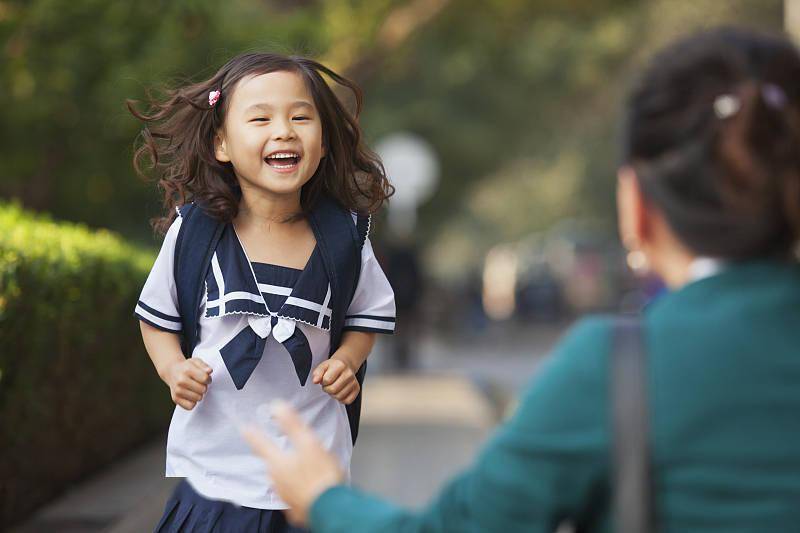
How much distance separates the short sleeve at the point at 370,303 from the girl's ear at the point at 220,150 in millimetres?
395

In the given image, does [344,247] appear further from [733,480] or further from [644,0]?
[644,0]

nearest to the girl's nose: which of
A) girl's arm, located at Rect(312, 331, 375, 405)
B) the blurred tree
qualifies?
girl's arm, located at Rect(312, 331, 375, 405)

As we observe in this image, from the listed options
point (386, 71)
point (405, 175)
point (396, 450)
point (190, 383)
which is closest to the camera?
point (190, 383)

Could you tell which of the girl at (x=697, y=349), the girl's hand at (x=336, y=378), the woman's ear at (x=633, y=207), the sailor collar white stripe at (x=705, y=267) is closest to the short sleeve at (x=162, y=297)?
the girl's hand at (x=336, y=378)

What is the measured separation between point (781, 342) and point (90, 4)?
853 centimetres

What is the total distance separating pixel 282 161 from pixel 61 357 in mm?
3142

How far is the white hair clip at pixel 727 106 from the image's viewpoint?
5.69 ft

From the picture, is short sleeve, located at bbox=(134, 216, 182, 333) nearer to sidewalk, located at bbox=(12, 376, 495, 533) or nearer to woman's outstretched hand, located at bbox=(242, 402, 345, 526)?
woman's outstretched hand, located at bbox=(242, 402, 345, 526)

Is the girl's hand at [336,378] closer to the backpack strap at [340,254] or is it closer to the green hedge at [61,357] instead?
the backpack strap at [340,254]

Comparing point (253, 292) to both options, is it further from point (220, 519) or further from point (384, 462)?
point (384, 462)

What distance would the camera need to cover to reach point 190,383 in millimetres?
2893

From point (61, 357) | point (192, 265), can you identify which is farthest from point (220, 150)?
point (61, 357)

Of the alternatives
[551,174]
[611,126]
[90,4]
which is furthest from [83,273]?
[551,174]

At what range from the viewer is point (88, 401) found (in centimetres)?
664
